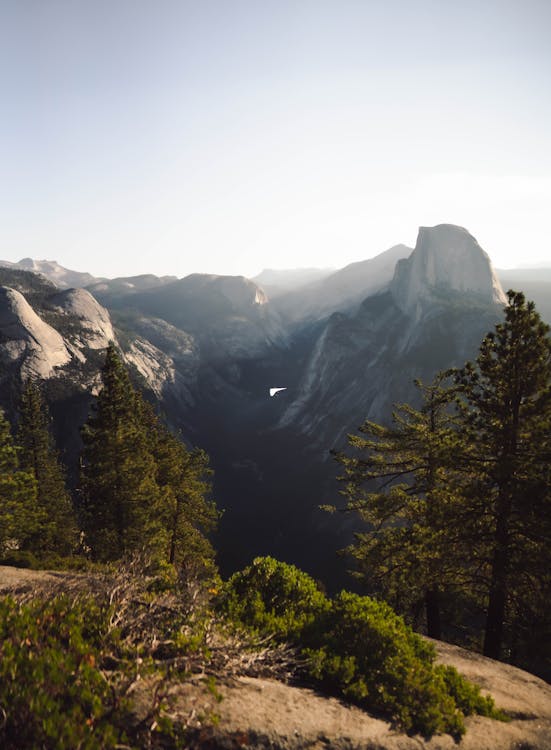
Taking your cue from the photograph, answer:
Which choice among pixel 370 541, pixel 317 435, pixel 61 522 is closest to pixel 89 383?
pixel 61 522

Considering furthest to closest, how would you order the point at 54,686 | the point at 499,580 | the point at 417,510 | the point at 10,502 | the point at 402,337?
1. the point at 402,337
2. the point at 10,502
3. the point at 417,510
4. the point at 499,580
5. the point at 54,686

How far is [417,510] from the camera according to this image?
15.9 m

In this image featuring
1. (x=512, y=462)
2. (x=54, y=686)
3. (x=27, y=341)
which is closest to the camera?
(x=54, y=686)

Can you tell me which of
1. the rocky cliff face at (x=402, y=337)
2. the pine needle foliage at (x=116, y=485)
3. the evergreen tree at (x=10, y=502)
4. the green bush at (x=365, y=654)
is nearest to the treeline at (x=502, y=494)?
the green bush at (x=365, y=654)

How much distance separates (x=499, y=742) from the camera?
649cm

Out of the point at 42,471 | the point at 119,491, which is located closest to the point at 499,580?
the point at 119,491

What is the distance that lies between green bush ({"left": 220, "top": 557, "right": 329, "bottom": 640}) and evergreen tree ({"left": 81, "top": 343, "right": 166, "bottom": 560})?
1305 cm

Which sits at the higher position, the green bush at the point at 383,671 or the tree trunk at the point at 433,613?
the green bush at the point at 383,671

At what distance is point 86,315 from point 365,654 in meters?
122

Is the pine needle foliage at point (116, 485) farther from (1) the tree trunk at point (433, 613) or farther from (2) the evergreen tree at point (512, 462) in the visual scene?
(2) the evergreen tree at point (512, 462)

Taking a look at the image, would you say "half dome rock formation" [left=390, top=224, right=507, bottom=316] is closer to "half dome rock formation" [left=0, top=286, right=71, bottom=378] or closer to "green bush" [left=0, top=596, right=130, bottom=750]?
"half dome rock formation" [left=0, top=286, right=71, bottom=378]

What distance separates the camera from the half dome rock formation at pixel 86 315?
328 feet

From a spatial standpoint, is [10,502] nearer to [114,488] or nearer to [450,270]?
[114,488]

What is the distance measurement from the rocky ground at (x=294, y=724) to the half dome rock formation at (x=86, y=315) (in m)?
99.6
